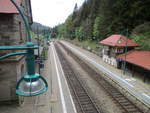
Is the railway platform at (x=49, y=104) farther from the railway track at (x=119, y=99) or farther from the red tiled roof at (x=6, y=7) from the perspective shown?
the red tiled roof at (x=6, y=7)

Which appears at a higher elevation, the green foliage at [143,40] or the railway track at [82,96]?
the green foliage at [143,40]

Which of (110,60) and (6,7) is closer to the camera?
(6,7)

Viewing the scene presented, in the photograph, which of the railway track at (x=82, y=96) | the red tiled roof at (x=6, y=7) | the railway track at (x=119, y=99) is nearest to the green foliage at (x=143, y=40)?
the railway track at (x=119, y=99)

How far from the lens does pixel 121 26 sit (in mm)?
33625

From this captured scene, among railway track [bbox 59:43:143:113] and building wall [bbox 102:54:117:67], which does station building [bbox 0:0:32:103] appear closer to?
railway track [bbox 59:43:143:113]

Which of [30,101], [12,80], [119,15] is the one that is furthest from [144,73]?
[119,15]

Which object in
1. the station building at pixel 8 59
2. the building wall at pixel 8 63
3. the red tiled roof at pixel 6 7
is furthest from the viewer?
the building wall at pixel 8 63

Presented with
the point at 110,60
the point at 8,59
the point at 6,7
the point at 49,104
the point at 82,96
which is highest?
the point at 6,7

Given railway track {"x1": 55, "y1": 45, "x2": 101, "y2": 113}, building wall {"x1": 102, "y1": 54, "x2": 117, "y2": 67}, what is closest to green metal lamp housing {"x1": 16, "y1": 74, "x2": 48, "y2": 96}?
railway track {"x1": 55, "y1": 45, "x2": 101, "y2": 113}

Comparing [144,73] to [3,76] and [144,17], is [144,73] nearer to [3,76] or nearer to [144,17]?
[3,76]

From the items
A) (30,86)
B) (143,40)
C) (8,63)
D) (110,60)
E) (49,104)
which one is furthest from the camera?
(110,60)

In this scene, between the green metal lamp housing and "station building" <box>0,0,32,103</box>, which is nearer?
the green metal lamp housing

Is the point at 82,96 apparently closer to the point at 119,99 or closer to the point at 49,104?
the point at 49,104

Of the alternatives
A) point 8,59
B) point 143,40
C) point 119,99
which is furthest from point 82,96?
point 143,40
